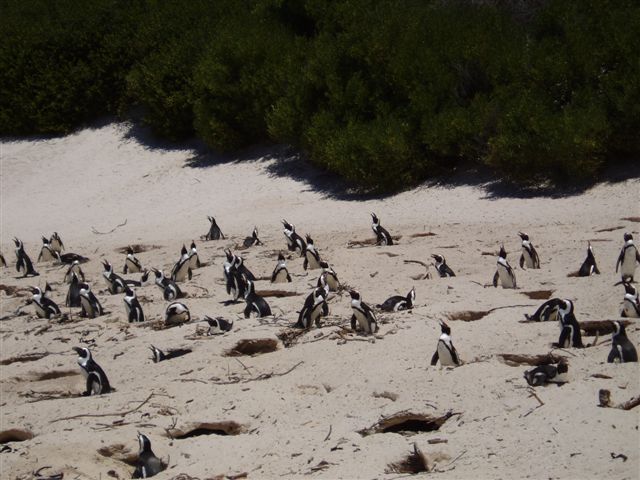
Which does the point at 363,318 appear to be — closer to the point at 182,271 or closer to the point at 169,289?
the point at 169,289

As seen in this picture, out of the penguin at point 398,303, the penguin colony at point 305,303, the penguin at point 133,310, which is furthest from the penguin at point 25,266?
the penguin at point 398,303

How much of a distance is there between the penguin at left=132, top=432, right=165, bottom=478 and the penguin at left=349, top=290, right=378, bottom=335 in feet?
8.59

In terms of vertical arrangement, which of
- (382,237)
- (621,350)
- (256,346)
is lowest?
(382,237)

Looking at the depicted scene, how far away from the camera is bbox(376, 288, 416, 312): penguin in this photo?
1002cm

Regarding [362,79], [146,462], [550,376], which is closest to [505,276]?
[550,376]

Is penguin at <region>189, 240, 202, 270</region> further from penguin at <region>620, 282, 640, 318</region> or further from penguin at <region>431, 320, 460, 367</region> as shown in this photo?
penguin at <region>620, 282, 640, 318</region>

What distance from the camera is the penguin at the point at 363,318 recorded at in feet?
30.4

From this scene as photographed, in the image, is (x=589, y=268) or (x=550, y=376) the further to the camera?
(x=589, y=268)

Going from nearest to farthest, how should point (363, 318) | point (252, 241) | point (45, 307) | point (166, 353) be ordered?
point (363, 318) → point (166, 353) → point (45, 307) → point (252, 241)

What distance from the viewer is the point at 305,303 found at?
1005cm

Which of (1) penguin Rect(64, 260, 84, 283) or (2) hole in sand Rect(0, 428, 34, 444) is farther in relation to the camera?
(1) penguin Rect(64, 260, 84, 283)

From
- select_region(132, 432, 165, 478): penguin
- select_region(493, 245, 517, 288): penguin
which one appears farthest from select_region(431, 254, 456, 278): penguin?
select_region(132, 432, 165, 478): penguin

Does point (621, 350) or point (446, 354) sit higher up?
point (621, 350)

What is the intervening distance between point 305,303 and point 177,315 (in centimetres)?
149
